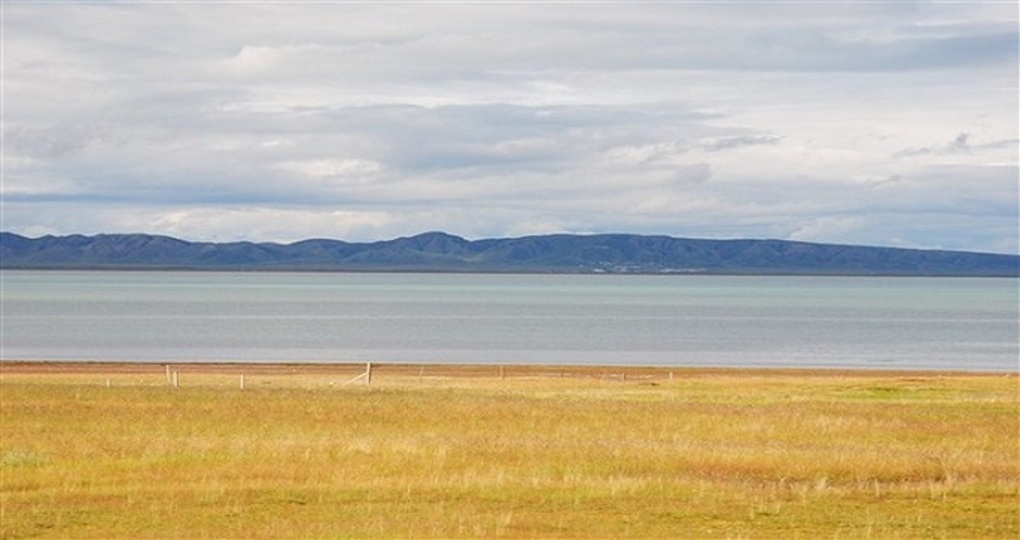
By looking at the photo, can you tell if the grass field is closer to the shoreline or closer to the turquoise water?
the shoreline

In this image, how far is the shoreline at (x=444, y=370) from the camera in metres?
86.8

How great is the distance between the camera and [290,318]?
192 metres

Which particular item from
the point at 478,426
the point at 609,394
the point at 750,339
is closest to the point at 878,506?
the point at 478,426

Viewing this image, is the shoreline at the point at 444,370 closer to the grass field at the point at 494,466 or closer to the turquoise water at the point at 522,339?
the turquoise water at the point at 522,339

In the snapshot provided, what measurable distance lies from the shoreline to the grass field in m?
37.1

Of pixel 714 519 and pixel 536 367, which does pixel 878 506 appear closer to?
pixel 714 519

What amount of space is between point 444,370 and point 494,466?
64424 millimetres

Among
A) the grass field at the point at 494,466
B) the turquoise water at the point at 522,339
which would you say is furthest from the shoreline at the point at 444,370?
the grass field at the point at 494,466

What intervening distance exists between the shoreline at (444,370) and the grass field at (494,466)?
3707 cm

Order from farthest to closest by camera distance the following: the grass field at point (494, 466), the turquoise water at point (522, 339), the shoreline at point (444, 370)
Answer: the turquoise water at point (522, 339) < the shoreline at point (444, 370) < the grass field at point (494, 466)

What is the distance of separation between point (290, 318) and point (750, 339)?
220 feet

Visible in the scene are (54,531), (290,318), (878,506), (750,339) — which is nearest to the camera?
(54,531)

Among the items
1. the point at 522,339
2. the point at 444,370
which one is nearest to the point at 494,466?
the point at 444,370

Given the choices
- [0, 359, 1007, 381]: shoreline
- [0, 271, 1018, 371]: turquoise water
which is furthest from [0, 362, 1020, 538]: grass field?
[0, 271, 1018, 371]: turquoise water
